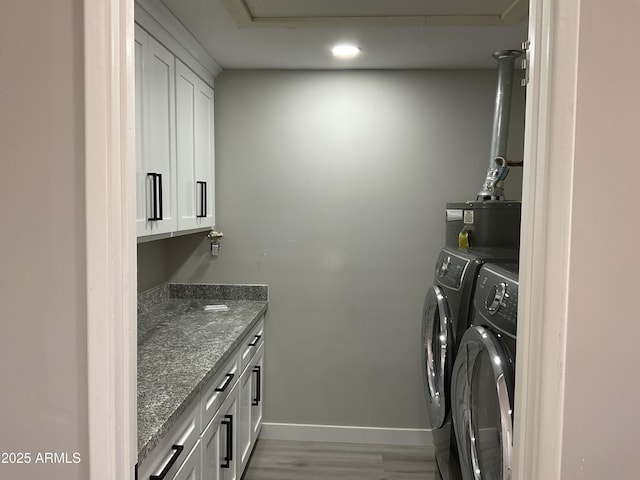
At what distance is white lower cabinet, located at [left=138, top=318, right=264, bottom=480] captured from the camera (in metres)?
1.55

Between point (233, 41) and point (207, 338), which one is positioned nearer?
point (207, 338)

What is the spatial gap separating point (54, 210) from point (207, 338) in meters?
1.60

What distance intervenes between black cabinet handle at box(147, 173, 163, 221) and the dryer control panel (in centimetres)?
136

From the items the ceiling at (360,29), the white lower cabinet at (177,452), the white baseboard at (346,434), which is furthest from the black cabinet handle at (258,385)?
the ceiling at (360,29)

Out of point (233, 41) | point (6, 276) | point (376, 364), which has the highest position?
point (233, 41)

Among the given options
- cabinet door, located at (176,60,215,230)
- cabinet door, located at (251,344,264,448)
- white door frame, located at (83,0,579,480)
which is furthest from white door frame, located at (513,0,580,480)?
cabinet door, located at (251,344,264,448)

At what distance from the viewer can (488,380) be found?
1.54m

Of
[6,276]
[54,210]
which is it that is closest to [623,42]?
[54,210]

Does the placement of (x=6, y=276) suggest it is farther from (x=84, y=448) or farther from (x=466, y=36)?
(x=466, y=36)

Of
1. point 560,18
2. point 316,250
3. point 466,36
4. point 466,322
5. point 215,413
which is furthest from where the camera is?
point 316,250

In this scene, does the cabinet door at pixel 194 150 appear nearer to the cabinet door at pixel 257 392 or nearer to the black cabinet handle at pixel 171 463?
the cabinet door at pixel 257 392

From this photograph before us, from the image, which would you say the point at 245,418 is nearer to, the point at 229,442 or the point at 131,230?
the point at 229,442

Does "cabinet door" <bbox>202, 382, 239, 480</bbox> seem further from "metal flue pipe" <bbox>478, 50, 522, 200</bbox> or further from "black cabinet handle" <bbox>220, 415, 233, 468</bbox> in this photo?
"metal flue pipe" <bbox>478, 50, 522, 200</bbox>

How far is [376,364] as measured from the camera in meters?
3.29
